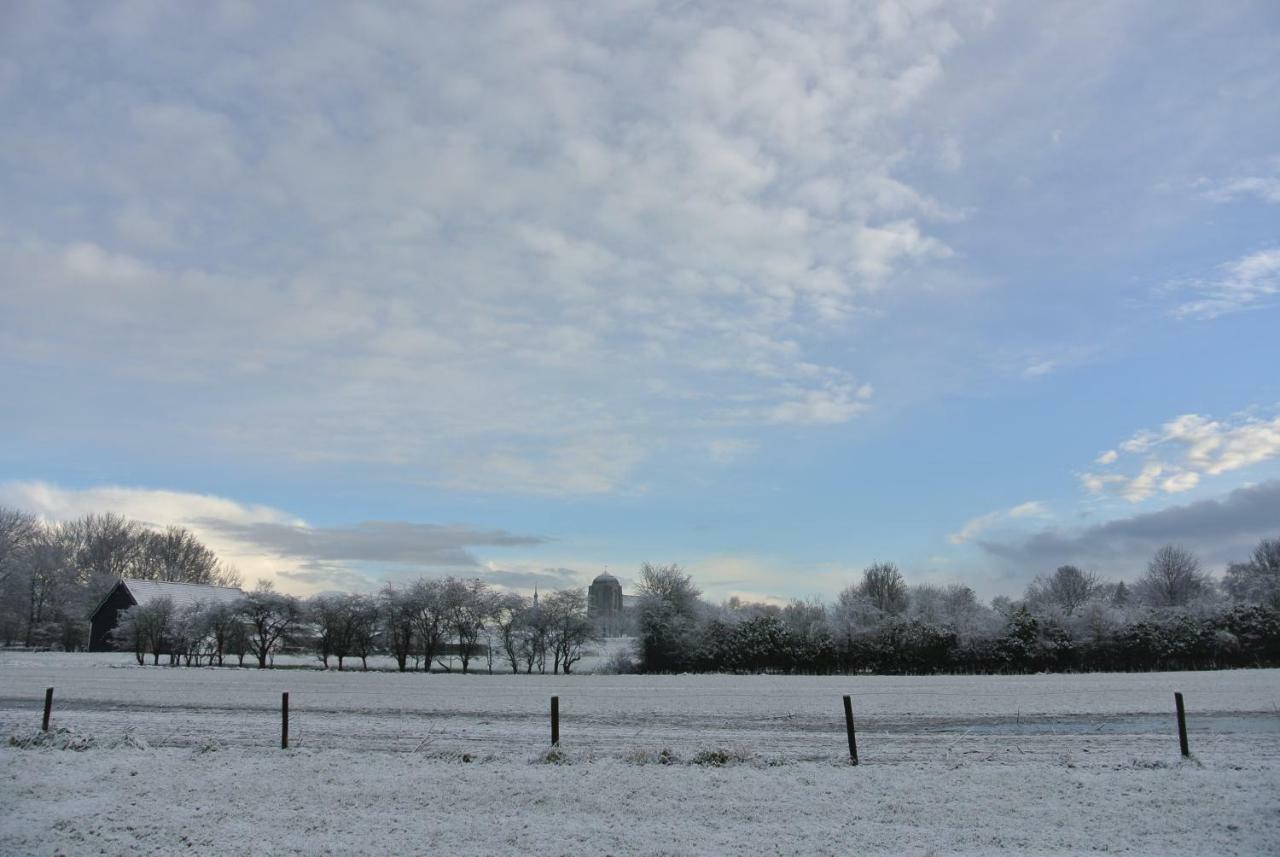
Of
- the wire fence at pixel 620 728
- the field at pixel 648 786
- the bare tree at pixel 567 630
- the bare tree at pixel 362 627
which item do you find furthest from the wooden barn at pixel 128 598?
the field at pixel 648 786

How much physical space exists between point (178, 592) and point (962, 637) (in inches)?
3437

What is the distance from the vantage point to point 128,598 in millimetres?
91938

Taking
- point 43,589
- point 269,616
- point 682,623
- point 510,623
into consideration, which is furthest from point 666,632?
point 43,589

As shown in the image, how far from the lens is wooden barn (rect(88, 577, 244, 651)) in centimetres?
9200

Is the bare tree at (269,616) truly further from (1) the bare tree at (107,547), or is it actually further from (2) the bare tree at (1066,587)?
(2) the bare tree at (1066,587)

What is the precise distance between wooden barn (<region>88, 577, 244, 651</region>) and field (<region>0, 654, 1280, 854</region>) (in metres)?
77.2

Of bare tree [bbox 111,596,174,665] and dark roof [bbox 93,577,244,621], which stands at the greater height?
dark roof [bbox 93,577,244,621]

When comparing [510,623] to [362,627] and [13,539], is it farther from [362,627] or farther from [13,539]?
[13,539]

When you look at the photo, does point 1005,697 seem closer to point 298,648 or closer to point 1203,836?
point 1203,836

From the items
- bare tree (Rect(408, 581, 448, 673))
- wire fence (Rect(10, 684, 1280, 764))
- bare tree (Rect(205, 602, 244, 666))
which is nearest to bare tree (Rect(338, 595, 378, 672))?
bare tree (Rect(408, 581, 448, 673))

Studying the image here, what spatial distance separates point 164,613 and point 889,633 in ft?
233

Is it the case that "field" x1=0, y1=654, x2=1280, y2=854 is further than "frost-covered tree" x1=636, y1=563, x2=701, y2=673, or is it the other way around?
"frost-covered tree" x1=636, y1=563, x2=701, y2=673

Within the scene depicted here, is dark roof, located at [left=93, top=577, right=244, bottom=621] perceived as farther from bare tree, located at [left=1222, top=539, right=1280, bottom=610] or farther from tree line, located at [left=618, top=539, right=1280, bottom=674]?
bare tree, located at [left=1222, top=539, right=1280, bottom=610]

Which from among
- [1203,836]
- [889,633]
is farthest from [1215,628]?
[1203,836]
